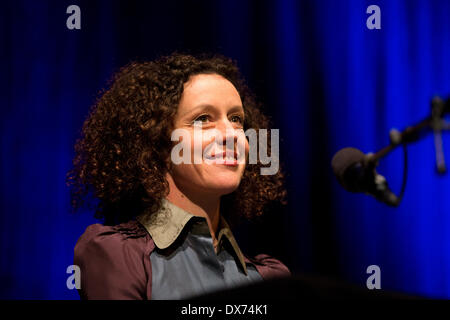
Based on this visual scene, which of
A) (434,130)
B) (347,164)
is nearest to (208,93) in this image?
(347,164)

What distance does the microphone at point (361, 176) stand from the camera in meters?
0.97

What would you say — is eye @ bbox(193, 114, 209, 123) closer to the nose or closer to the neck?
the nose

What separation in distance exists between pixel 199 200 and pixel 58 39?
2.70ft

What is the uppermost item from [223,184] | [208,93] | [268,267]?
[208,93]

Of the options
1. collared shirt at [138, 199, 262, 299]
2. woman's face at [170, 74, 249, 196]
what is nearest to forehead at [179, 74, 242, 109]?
woman's face at [170, 74, 249, 196]

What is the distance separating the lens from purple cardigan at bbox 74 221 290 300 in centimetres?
125

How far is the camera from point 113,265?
1.28 m

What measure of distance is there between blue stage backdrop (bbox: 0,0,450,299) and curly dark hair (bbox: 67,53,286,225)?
165 millimetres

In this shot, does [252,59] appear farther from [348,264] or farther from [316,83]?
[348,264]

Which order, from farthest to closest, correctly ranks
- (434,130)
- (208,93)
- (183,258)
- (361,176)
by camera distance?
(208,93)
(183,258)
(361,176)
(434,130)

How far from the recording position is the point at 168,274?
1334 millimetres

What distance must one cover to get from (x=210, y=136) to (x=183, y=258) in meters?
0.33

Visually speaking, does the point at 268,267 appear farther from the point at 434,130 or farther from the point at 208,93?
the point at 434,130
